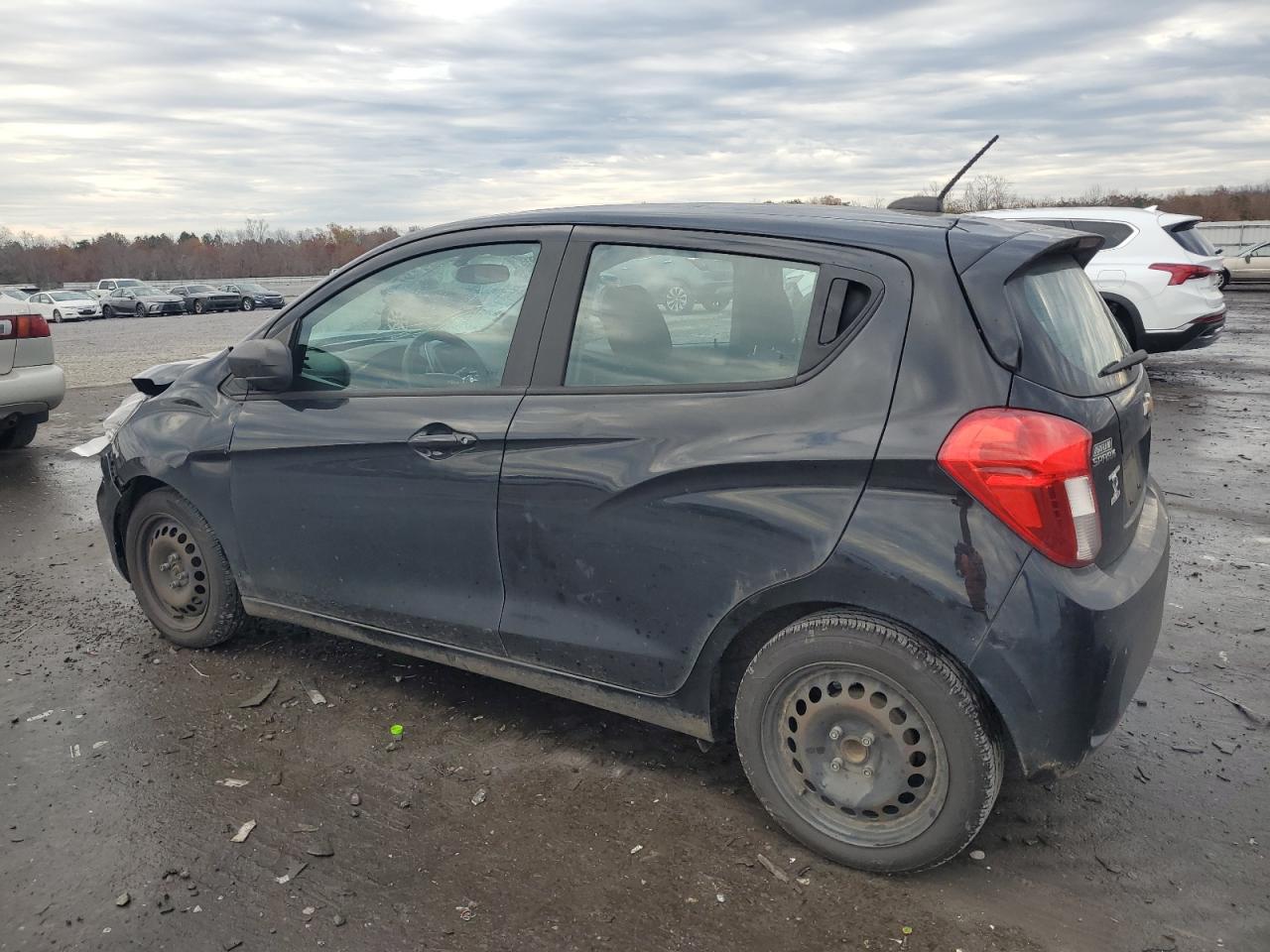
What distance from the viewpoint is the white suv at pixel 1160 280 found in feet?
36.7

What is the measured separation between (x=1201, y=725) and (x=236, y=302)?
5252 centimetres

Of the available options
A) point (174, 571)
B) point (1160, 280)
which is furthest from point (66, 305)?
point (174, 571)

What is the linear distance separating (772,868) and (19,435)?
8699mm

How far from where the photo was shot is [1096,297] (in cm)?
327

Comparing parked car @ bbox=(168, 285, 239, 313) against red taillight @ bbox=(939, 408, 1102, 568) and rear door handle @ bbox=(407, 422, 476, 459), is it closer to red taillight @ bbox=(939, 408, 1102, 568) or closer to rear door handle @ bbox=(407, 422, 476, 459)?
rear door handle @ bbox=(407, 422, 476, 459)

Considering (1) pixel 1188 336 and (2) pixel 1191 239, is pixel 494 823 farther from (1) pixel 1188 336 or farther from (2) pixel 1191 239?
Answer: (2) pixel 1191 239

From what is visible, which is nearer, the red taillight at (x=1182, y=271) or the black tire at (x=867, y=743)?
the black tire at (x=867, y=743)

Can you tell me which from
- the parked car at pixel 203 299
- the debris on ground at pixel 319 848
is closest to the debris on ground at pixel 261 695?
the debris on ground at pixel 319 848

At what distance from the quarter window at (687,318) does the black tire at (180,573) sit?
1922 millimetres

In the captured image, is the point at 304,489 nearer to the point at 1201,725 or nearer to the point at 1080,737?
the point at 1080,737

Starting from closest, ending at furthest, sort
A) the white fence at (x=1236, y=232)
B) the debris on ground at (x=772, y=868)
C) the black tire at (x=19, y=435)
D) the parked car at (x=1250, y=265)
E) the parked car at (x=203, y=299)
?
the debris on ground at (x=772, y=868) → the black tire at (x=19, y=435) → the parked car at (x=1250, y=265) → the white fence at (x=1236, y=232) → the parked car at (x=203, y=299)

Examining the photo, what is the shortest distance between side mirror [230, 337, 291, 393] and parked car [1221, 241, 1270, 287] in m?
27.7

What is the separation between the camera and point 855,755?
280 centimetres

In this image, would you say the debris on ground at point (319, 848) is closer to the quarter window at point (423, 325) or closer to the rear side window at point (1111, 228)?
the quarter window at point (423, 325)
